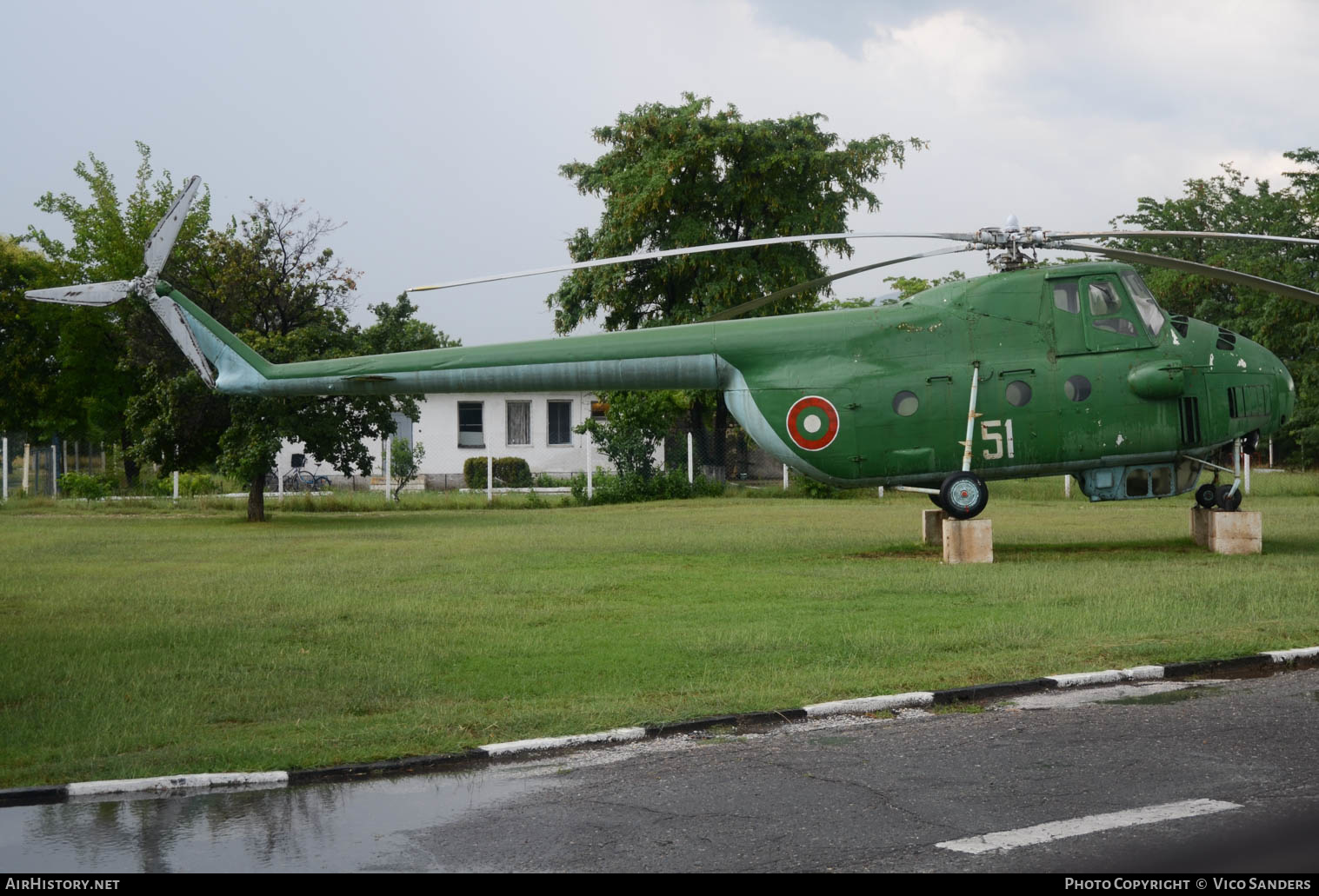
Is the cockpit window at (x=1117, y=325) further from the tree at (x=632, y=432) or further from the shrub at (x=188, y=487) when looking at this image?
the shrub at (x=188, y=487)

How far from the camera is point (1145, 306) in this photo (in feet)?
52.2

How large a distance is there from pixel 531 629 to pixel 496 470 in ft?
110

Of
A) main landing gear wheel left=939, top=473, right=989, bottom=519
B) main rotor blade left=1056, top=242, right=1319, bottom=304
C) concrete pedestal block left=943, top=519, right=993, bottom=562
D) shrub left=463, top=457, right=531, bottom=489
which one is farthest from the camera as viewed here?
shrub left=463, top=457, right=531, bottom=489

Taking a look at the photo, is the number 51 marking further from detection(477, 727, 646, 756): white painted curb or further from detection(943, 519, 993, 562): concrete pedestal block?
detection(477, 727, 646, 756): white painted curb

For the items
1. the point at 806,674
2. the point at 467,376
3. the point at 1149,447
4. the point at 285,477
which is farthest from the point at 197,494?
the point at 806,674

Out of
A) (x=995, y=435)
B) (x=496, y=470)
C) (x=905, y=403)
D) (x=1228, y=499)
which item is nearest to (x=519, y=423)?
(x=496, y=470)

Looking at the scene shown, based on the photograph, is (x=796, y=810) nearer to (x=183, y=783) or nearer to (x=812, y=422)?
(x=183, y=783)

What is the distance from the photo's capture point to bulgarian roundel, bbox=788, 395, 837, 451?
15.9m

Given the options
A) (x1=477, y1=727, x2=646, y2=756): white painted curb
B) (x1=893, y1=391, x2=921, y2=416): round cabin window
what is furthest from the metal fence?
(x1=477, y1=727, x2=646, y2=756): white painted curb

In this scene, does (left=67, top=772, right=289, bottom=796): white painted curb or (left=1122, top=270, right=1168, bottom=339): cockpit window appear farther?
(left=1122, top=270, right=1168, bottom=339): cockpit window

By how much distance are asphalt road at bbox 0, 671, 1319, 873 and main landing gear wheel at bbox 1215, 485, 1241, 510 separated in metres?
10.1

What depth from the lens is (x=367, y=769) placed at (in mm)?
6164

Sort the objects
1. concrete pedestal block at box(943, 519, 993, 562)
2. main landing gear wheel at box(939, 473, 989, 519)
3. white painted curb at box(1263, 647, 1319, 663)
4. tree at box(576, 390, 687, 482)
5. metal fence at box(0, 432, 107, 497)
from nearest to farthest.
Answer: white painted curb at box(1263, 647, 1319, 663) → concrete pedestal block at box(943, 519, 993, 562) → main landing gear wheel at box(939, 473, 989, 519) → tree at box(576, 390, 687, 482) → metal fence at box(0, 432, 107, 497)

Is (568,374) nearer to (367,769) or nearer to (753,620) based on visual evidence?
(753,620)
